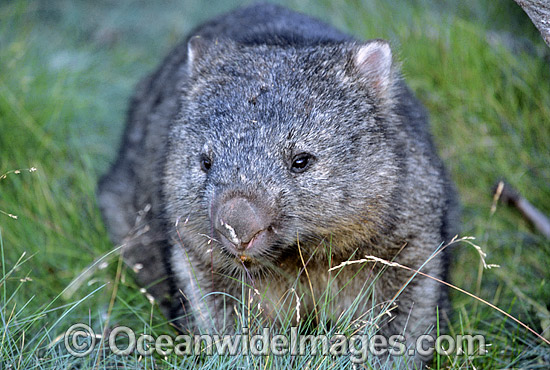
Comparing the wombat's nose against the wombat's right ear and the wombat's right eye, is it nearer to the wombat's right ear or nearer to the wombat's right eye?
the wombat's right eye

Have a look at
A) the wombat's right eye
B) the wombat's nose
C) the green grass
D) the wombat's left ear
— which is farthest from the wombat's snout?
the wombat's left ear

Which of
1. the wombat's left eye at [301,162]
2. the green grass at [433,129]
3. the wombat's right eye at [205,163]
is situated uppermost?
the wombat's left eye at [301,162]

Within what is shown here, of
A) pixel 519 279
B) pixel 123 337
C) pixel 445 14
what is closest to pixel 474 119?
pixel 445 14

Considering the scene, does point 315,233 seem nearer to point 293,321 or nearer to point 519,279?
point 293,321

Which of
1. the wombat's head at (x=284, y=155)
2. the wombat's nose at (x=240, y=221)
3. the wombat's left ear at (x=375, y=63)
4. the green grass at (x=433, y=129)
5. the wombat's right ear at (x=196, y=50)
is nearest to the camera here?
the wombat's nose at (x=240, y=221)

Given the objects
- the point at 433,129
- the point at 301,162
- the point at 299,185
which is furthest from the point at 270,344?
the point at 433,129

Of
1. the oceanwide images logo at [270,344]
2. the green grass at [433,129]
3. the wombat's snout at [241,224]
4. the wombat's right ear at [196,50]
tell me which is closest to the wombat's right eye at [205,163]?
the wombat's snout at [241,224]

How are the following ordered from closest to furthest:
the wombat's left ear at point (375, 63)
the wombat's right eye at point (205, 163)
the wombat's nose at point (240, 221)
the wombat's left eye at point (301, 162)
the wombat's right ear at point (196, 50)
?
the wombat's nose at point (240, 221)
the wombat's left eye at point (301, 162)
the wombat's right eye at point (205, 163)
the wombat's left ear at point (375, 63)
the wombat's right ear at point (196, 50)

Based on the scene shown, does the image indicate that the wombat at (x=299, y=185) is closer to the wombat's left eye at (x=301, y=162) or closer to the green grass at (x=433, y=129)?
the wombat's left eye at (x=301, y=162)
